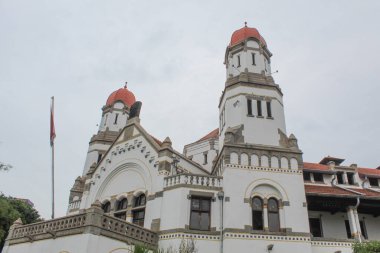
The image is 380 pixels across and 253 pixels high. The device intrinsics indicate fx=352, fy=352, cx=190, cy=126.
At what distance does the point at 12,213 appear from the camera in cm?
3172

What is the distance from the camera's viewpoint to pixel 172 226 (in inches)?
827

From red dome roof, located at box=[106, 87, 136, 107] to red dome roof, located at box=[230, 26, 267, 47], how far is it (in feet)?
42.4

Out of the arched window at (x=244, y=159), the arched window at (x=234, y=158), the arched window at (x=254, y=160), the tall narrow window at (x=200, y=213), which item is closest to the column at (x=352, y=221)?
the arched window at (x=254, y=160)

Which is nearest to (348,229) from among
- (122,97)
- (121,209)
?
(121,209)

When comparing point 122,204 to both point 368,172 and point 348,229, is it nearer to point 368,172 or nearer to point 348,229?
point 348,229

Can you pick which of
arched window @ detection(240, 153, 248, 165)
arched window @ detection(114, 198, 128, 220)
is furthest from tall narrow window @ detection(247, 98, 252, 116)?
arched window @ detection(114, 198, 128, 220)

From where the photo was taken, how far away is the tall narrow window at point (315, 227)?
24.1 meters

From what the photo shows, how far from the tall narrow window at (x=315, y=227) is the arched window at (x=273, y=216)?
388 centimetres

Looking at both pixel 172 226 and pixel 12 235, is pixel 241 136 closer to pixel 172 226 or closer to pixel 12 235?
pixel 172 226

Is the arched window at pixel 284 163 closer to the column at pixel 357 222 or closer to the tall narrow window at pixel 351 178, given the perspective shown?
the column at pixel 357 222

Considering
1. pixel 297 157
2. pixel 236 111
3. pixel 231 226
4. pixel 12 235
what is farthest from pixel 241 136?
pixel 12 235

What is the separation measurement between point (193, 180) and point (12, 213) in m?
19.2

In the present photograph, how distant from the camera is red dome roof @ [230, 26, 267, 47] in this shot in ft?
98.3

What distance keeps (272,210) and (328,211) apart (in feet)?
17.7
